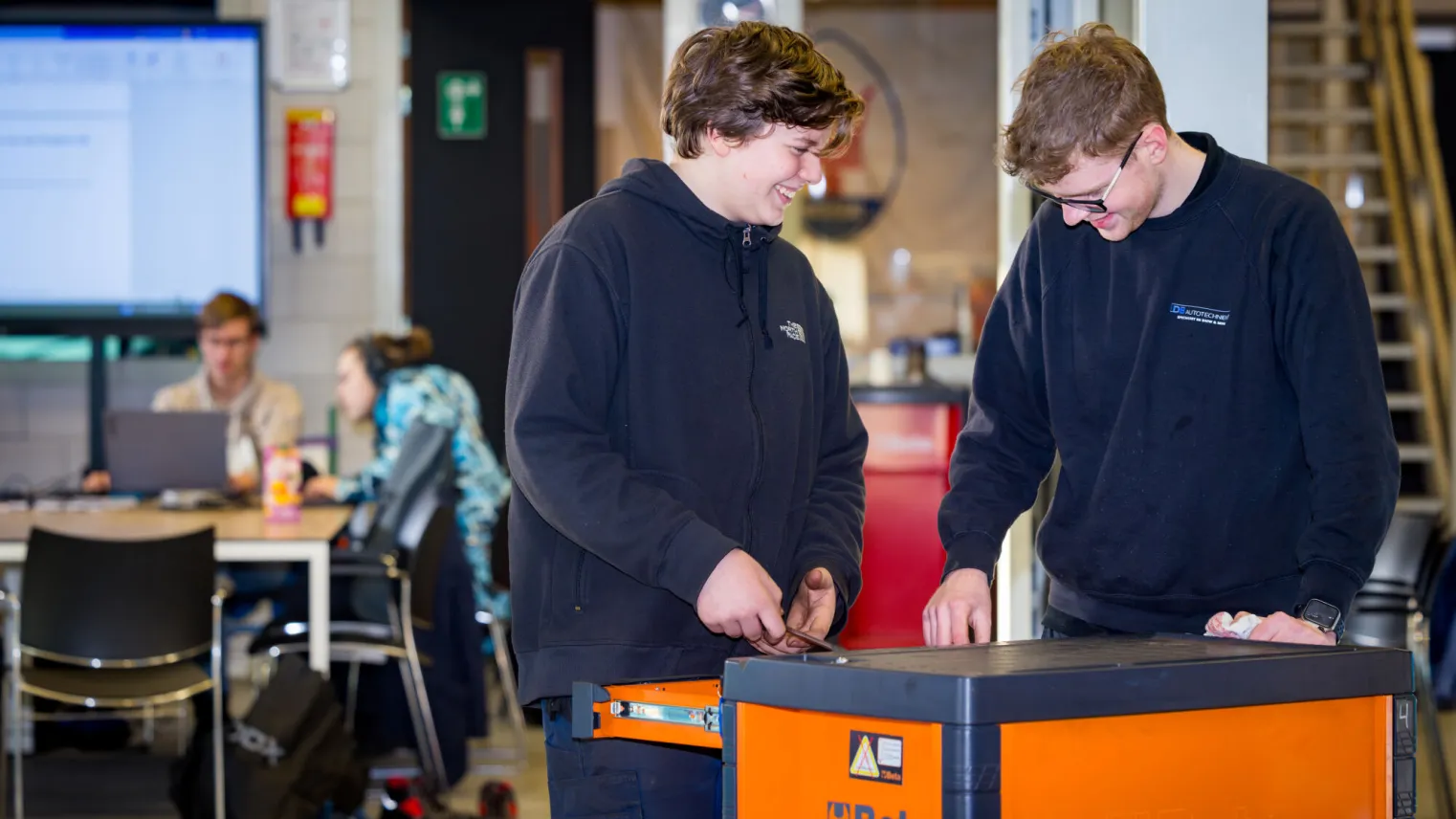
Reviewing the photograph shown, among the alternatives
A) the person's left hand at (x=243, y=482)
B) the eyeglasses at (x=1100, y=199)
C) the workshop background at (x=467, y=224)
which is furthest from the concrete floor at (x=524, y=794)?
the eyeglasses at (x=1100, y=199)

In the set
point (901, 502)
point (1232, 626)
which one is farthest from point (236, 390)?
point (1232, 626)

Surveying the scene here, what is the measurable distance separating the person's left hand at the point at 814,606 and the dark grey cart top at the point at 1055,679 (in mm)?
333

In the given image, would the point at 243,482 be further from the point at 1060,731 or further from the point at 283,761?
the point at 1060,731

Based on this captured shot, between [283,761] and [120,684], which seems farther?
[120,684]

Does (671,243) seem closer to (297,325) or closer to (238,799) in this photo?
(238,799)

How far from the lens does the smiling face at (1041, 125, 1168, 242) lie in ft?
5.48

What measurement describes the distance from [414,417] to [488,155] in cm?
213

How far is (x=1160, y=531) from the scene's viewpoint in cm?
173

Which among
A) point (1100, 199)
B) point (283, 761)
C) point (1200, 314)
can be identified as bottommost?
point (283, 761)

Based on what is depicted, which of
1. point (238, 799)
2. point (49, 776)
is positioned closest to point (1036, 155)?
point (238, 799)

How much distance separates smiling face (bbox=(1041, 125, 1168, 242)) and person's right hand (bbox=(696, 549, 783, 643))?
0.54 meters

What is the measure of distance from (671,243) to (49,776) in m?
3.57

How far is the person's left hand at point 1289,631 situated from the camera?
1.51 metres

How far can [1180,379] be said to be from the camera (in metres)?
1.71
